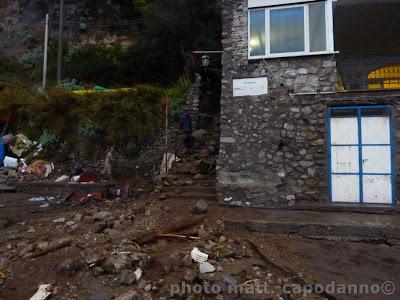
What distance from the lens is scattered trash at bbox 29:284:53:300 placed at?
4.29 meters

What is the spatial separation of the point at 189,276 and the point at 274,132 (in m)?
4.16

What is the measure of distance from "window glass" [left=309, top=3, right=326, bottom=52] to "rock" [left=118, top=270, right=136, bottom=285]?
6157mm

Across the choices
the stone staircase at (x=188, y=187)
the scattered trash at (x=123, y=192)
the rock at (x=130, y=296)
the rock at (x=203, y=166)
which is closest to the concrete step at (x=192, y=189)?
the stone staircase at (x=188, y=187)

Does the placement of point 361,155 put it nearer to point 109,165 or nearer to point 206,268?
point 206,268

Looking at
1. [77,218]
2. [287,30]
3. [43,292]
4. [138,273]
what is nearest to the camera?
[43,292]

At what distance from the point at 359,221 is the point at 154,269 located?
4034mm

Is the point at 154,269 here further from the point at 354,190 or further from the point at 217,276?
the point at 354,190

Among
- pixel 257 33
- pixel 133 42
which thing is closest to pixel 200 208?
pixel 257 33

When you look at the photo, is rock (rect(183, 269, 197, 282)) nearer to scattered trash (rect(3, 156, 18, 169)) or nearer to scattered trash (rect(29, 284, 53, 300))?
scattered trash (rect(29, 284, 53, 300))

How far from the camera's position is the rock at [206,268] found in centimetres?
471

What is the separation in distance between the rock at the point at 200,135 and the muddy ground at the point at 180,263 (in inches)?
184

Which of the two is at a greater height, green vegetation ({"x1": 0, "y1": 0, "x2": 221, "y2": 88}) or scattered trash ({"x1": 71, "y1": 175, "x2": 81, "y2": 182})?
green vegetation ({"x1": 0, "y1": 0, "x2": 221, "y2": 88})

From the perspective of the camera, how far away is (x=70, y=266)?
4.87m

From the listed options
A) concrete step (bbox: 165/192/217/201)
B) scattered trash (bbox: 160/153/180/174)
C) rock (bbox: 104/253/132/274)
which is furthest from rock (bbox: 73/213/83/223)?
scattered trash (bbox: 160/153/180/174)
